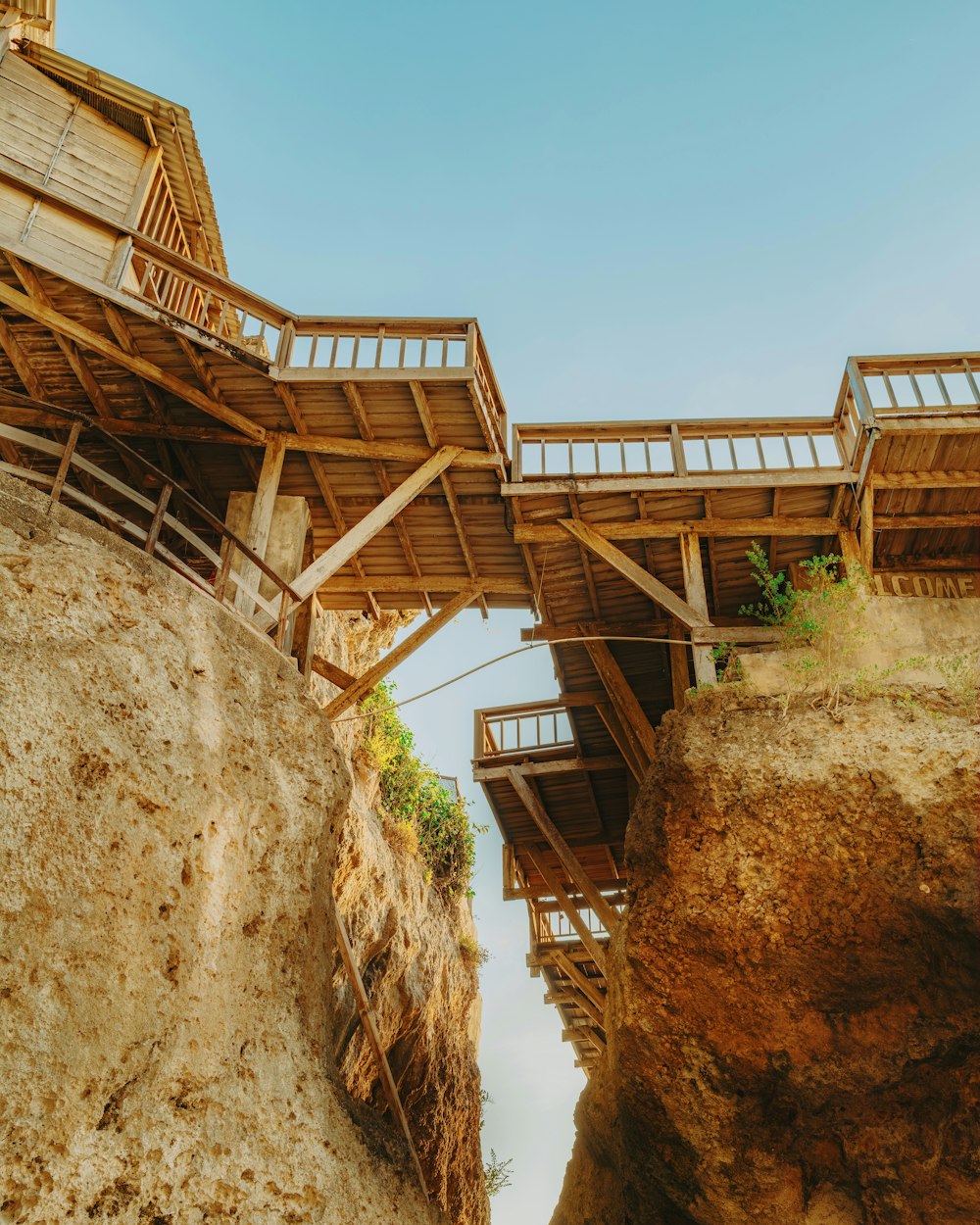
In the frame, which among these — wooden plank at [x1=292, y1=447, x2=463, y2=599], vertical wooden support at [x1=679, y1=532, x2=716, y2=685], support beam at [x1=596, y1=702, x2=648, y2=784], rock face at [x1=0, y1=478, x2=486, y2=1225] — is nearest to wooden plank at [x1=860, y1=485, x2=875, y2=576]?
vertical wooden support at [x1=679, y1=532, x2=716, y2=685]

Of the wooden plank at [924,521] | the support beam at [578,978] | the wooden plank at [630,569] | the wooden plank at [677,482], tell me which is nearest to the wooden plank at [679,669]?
the wooden plank at [630,569]

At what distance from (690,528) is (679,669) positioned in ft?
6.84

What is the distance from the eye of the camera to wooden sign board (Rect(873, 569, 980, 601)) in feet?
41.9

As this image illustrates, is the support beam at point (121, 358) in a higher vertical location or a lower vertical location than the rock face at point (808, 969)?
higher

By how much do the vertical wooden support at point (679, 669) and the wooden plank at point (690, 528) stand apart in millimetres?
1452

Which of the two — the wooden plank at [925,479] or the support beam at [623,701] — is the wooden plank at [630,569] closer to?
the support beam at [623,701]

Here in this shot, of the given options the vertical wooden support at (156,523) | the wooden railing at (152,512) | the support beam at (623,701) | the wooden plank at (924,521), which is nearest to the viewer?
the wooden railing at (152,512)

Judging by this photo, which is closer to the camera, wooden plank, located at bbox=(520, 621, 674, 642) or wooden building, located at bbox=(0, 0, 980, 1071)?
wooden building, located at bbox=(0, 0, 980, 1071)

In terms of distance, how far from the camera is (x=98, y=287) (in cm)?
A: 1055

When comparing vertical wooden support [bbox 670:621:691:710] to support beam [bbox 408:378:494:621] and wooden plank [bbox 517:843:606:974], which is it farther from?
wooden plank [bbox 517:843:606:974]

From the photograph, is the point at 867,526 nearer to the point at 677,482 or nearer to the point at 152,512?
the point at 677,482

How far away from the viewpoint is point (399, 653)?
42.3 ft

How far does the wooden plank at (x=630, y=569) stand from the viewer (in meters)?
11.7

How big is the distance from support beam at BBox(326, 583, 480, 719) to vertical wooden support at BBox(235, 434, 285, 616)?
7.61ft
